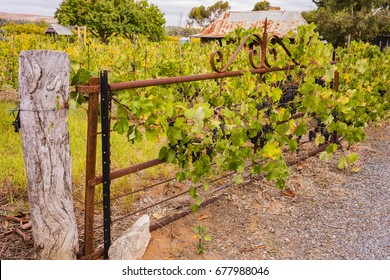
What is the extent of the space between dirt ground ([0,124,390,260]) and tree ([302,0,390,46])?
2883 centimetres

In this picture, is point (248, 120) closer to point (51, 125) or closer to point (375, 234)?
point (375, 234)

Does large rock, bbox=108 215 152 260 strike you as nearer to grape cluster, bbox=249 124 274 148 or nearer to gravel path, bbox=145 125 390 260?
gravel path, bbox=145 125 390 260

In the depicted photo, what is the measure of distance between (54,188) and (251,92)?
6.15 ft

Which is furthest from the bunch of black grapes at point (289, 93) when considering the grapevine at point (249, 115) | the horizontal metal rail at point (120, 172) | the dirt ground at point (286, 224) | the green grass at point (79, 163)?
the horizontal metal rail at point (120, 172)

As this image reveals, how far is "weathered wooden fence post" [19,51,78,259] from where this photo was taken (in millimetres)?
2195

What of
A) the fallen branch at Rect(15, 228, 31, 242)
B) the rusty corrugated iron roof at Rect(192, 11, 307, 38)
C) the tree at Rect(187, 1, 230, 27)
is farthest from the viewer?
the tree at Rect(187, 1, 230, 27)

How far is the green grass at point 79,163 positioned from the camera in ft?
12.1

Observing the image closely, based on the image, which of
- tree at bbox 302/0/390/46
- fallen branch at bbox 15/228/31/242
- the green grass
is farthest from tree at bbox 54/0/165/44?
fallen branch at bbox 15/228/31/242

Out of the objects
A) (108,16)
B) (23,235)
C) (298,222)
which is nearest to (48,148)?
(23,235)

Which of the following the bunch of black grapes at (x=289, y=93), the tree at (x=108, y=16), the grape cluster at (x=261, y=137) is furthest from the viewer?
the tree at (x=108, y=16)

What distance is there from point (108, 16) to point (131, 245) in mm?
44042

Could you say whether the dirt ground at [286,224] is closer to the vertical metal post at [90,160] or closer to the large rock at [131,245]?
the large rock at [131,245]

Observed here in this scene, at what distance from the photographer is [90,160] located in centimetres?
243

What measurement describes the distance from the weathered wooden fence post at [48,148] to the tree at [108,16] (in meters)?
42.5
